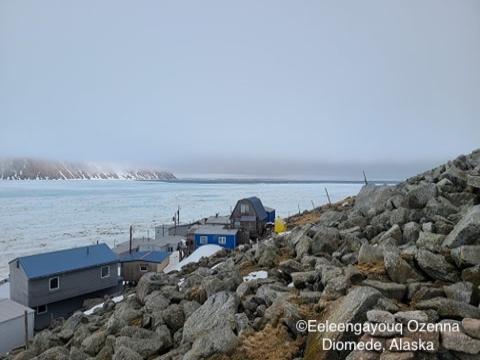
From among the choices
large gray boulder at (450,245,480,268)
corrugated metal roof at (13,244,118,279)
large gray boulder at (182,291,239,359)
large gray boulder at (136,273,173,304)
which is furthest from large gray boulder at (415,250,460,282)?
corrugated metal roof at (13,244,118,279)

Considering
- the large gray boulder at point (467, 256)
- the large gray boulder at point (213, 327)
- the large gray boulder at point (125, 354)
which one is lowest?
the large gray boulder at point (125, 354)

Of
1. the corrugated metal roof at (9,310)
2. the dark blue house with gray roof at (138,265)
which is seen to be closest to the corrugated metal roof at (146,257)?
the dark blue house with gray roof at (138,265)

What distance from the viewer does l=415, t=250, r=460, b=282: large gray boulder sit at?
267 inches

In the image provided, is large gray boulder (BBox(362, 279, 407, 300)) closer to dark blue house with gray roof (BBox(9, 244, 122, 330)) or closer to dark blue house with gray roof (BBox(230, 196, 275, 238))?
dark blue house with gray roof (BBox(9, 244, 122, 330))

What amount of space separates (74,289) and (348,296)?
25.8m

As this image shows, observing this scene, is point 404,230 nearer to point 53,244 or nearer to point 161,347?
point 161,347

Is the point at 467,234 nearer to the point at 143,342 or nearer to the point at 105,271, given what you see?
the point at 143,342

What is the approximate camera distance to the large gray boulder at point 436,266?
6.78 m

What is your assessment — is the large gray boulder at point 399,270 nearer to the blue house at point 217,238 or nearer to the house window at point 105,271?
the house window at point 105,271

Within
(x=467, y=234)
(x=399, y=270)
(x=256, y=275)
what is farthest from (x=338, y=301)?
(x=256, y=275)

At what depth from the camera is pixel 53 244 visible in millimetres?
43000

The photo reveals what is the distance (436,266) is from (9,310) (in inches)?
953

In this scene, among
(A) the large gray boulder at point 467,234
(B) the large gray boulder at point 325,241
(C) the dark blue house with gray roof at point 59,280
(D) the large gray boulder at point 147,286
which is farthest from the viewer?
(C) the dark blue house with gray roof at point 59,280

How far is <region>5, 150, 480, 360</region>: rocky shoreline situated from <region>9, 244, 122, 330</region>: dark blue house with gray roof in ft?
50.4
